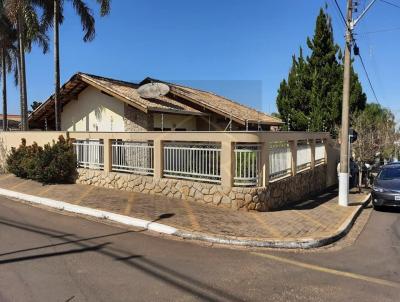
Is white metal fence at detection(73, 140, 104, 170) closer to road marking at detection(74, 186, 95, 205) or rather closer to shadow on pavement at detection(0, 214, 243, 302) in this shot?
road marking at detection(74, 186, 95, 205)

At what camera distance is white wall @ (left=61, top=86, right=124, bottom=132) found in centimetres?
1797

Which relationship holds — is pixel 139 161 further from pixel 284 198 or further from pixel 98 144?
pixel 284 198

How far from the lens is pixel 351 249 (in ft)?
26.3

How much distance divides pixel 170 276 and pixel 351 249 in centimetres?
399

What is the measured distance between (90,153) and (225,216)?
651 cm

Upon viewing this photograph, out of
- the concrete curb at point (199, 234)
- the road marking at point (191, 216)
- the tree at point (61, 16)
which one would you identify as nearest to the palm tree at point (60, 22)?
Result: the tree at point (61, 16)

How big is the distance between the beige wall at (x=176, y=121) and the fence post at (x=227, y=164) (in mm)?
7407

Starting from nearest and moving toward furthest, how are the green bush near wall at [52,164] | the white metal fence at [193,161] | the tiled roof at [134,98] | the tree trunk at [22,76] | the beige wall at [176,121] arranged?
the white metal fence at [193,161]
the green bush near wall at [52,164]
the tiled roof at [134,98]
the beige wall at [176,121]
the tree trunk at [22,76]

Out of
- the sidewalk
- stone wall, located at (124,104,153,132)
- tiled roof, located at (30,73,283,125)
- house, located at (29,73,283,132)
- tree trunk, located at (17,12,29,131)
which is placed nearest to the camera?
the sidewalk

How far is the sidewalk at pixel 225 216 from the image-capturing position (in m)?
8.21

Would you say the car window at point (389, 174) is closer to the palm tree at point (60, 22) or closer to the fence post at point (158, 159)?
the fence post at point (158, 159)

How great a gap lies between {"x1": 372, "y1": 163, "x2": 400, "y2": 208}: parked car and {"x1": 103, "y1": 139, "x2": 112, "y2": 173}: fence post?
8513mm

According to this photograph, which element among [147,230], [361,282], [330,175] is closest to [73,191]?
[147,230]

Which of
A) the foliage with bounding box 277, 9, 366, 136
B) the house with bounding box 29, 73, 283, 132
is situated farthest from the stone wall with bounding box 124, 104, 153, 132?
the foliage with bounding box 277, 9, 366, 136
